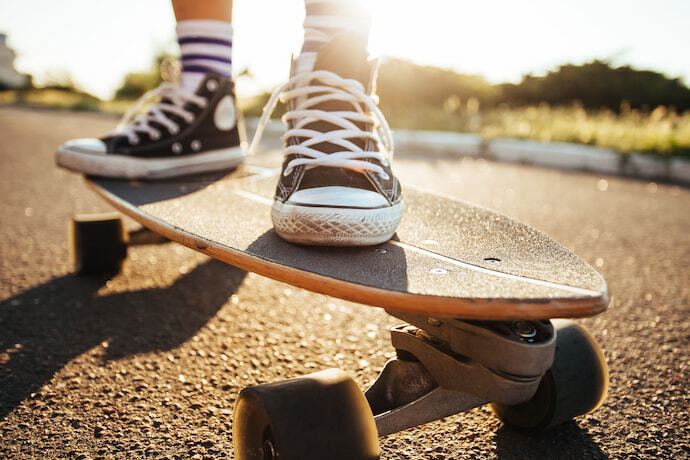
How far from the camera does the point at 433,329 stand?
0.89m

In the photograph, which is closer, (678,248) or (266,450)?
(266,450)

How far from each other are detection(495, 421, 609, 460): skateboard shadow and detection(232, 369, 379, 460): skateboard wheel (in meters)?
0.38

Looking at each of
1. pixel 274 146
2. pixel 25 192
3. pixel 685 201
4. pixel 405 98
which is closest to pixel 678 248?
pixel 685 201

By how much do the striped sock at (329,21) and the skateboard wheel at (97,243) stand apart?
106 cm

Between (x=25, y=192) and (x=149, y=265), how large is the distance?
1813 mm

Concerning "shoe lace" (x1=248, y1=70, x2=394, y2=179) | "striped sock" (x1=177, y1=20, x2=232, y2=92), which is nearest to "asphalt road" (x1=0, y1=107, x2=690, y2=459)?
"striped sock" (x1=177, y1=20, x2=232, y2=92)

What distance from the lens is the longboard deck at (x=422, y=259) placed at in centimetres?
73

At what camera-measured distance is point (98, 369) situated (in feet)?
4.05

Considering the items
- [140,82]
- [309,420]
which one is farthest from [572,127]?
[140,82]

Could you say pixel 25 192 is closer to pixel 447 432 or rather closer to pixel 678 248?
pixel 447 432

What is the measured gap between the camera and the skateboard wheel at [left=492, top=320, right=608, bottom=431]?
38.3 inches

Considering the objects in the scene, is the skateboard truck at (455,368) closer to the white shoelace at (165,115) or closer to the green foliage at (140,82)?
the white shoelace at (165,115)

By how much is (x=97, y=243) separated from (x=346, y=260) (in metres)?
1.28

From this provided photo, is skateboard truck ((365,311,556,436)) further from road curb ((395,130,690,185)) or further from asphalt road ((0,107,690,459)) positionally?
road curb ((395,130,690,185))
